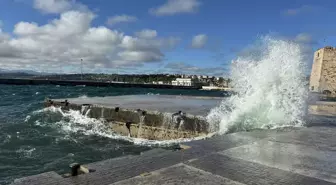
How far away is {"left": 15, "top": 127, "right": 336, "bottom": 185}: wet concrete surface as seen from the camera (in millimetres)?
3205

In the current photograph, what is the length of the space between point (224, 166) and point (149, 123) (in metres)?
6.28

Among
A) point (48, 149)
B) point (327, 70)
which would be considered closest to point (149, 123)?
point (48, 149)

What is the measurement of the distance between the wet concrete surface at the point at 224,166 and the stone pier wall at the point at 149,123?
3.43m

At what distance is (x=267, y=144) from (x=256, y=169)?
154 cm

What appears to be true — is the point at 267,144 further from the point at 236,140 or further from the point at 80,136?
the point at 80,136

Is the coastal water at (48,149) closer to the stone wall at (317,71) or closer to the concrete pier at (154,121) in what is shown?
the concrete pier at (154,121)

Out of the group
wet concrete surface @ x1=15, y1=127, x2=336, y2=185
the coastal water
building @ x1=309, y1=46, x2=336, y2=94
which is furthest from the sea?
building @ x1=309, y1=46, x2=336, y2=94

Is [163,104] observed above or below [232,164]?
below

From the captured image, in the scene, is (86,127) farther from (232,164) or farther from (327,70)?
(327,70)

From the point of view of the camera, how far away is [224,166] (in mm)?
3672

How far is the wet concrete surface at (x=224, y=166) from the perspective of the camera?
126 inches

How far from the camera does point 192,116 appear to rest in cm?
874

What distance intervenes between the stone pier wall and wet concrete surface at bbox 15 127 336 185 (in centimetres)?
343

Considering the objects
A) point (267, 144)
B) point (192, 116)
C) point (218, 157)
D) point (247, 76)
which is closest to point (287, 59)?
point (247, 76)
